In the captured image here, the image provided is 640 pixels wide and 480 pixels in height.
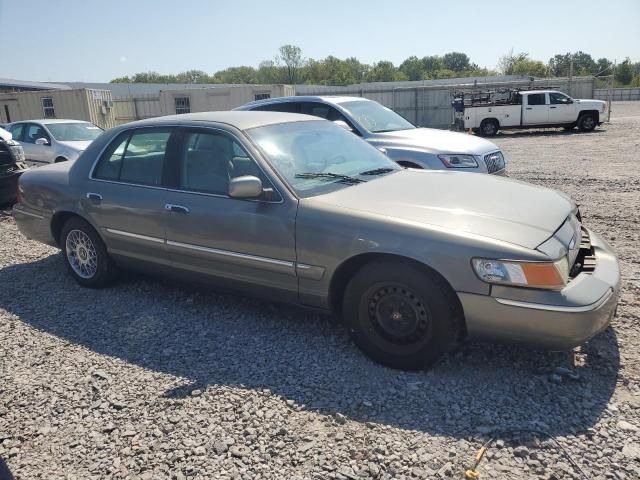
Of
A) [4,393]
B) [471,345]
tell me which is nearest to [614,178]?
[471,345]

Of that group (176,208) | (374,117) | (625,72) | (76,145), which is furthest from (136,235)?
(625,72)

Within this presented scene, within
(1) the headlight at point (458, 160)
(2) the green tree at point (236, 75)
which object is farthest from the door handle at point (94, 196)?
(2) the green tree at point (236, 75)

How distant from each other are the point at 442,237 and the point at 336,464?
1.36 meters

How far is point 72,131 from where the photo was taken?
12.6 metres

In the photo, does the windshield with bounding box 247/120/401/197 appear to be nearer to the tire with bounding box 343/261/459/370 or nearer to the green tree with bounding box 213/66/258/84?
the tire with bounding box 343/261/459/370

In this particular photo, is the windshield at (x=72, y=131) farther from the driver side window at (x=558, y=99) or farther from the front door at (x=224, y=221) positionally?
the driver side window at (x=558, y=99)

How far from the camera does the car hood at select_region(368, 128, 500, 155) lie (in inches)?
273

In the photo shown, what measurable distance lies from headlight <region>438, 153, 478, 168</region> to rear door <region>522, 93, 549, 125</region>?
57.0 feet

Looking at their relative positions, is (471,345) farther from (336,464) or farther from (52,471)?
(52,471)

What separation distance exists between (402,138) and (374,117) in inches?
37.9

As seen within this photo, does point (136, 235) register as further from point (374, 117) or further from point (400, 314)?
point (374, 117)

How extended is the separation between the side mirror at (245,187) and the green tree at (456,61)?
130567 mm

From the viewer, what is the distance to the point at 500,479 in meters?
2.38

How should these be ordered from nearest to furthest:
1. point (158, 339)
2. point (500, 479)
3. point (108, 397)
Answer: point (500, 479) → point (108, 397) → point (158, 339)
